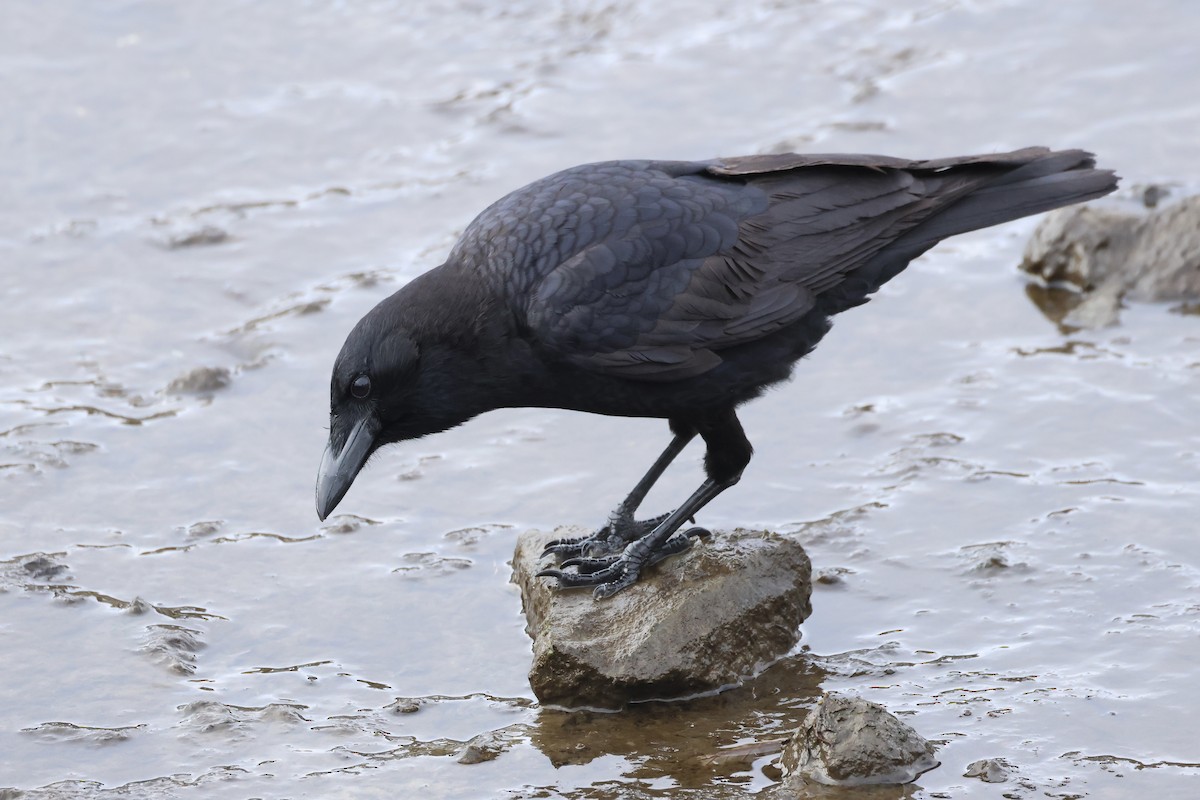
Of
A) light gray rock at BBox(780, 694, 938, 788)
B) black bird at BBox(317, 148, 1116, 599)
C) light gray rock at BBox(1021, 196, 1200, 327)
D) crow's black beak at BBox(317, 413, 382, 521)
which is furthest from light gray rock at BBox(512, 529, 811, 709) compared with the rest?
light gray rock at BBox(1021, 196, 1200, 327)

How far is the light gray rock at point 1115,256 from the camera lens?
747 centimetres

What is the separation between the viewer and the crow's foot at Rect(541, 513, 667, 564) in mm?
5805

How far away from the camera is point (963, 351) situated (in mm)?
7309

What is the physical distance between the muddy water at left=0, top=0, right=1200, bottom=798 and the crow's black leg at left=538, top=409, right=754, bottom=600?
1.10ft

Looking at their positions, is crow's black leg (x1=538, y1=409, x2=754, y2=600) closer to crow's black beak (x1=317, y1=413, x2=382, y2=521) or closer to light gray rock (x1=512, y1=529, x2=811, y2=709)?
light gray rock (x1=512, y1=529, x2=811, y2=709)

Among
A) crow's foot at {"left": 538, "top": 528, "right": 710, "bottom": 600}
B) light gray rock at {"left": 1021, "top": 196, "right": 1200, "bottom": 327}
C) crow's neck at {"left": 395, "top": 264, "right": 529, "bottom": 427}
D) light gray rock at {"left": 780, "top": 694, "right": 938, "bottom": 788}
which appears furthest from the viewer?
light gray rock at {"left": 1021, "top": 196, "right": 1200, "bottom": 327}

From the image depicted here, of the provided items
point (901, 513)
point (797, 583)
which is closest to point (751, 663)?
point (797, 583)

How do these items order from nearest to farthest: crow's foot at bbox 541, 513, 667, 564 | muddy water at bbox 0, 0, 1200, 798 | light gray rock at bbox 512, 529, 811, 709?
muddy water at bbox 0, 0, 1200, 798, light gray rock at bbox 512, 529, 811, 709, crow's foot at bbox 541, 513, 667, 564

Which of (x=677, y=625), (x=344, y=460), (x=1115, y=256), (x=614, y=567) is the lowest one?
(x=677, y=625)

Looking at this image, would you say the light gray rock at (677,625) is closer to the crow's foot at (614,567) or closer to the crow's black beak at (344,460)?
the crow's foot at (614,567)

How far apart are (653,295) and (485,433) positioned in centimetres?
181

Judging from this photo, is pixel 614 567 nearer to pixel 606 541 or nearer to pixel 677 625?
pixel 606 541

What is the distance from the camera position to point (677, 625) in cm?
528

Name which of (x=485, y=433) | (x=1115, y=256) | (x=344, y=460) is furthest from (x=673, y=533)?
(x=1115, y=256)
